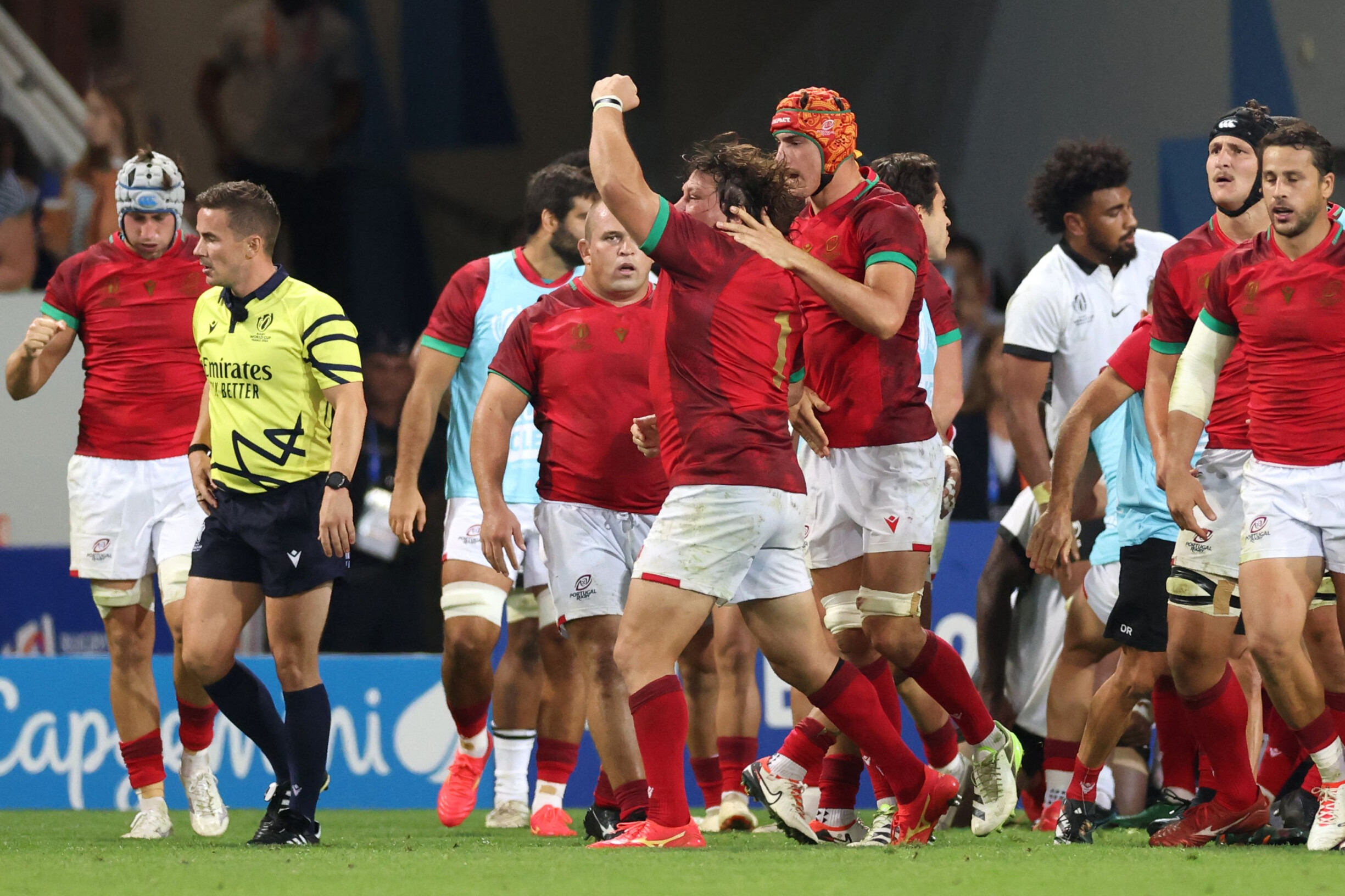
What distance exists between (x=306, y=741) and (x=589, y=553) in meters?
1.11

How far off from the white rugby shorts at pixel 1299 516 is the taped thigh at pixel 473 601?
290 centimetres

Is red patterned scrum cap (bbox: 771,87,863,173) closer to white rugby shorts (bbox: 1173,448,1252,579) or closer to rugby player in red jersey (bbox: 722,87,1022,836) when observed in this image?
rugby player in red jersey (bbox: 722,87,1022,836)

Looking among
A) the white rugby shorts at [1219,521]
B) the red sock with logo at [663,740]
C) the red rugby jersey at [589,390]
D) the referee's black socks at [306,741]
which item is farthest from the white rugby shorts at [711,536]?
the white rugby shorts at [1219,521]

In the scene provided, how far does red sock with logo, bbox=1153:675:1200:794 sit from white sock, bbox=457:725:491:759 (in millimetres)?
2596

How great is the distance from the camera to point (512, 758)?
7914mm

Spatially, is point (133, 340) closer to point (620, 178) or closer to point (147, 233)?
point (147, 233)

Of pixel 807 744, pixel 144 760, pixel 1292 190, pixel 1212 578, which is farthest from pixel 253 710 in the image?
pixel 1292 190

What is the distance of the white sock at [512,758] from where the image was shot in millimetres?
7875

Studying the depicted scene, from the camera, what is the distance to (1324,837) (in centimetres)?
591

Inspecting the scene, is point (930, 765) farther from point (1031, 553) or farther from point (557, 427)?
point (557, 427)

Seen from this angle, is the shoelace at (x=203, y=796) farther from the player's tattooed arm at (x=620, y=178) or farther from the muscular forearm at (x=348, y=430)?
the player's tattooed arm at (x=620, y=178)

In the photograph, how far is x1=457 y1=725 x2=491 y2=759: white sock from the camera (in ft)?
25.2

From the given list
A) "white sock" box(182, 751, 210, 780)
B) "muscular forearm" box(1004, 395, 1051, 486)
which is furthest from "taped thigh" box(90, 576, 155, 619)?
"muscular forearm" box(1004, 395, 1051, 486)

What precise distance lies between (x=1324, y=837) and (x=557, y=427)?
281 cm
